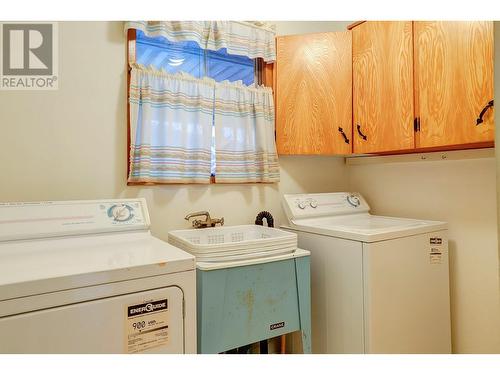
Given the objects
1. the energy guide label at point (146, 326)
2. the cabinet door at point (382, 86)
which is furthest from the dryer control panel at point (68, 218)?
the cabinet door at point (382, 86)

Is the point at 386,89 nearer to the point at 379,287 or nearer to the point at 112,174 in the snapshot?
the point at 379,287

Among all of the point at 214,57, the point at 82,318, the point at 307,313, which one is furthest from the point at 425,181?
the point at 82,318

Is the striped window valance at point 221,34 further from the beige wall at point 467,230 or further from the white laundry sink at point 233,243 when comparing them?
the beige wall at point 467,230

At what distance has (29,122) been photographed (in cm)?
161

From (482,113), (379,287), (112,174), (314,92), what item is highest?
(314,92)

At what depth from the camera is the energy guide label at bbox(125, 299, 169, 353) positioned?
3.43 feet

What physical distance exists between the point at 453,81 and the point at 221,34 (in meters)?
1.34

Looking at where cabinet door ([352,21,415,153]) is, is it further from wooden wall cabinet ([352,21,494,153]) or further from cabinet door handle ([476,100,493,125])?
cabinet door handle ([476,100,493,125])

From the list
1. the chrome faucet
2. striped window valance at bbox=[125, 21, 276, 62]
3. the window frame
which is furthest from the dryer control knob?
striped window valance at bbox=[125, 21, 276, 62]

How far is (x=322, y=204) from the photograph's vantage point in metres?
2.21

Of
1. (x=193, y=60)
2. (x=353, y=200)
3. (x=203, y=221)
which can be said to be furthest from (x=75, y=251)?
(x=353, y=200)

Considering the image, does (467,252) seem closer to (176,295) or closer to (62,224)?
(176,295)

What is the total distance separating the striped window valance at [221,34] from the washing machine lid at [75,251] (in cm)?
100

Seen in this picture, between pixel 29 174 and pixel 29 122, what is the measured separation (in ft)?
0.87
